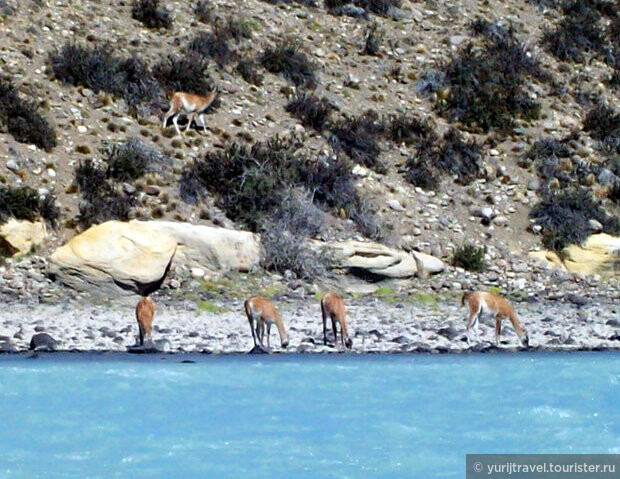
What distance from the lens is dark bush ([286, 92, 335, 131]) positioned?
2538 cm

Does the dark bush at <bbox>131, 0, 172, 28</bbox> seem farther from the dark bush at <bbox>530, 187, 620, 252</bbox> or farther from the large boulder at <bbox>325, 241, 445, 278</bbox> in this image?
the dark bush at <bbox>530, 187, 620, 252</bbox>

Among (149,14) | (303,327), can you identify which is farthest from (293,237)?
(149,14)

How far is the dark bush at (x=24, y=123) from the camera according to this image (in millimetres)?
21766

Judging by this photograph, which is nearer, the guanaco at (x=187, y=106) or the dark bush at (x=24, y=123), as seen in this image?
the dark bush at (x=24, y=123)

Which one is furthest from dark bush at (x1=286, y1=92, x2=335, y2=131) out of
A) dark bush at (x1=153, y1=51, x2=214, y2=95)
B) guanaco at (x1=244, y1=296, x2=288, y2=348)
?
guanaco at (x1=244, y1=296, x2=288, y2=348)

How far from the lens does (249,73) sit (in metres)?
26.5

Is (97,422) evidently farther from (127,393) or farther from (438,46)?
(438,46)

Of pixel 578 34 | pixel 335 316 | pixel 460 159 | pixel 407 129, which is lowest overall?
pixel 335 316

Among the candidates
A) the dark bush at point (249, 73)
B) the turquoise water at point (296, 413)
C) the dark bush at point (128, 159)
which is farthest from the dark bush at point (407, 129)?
the turquoise water at point (296, 413)

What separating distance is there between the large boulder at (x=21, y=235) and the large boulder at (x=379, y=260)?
209 inches

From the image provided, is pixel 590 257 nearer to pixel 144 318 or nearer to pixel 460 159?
pixel 460 159

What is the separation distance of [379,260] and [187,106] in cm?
594

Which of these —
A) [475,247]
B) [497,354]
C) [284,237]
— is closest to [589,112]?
[475,247]

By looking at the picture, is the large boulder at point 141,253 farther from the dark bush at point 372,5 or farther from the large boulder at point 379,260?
the dark bush at point 372,5
